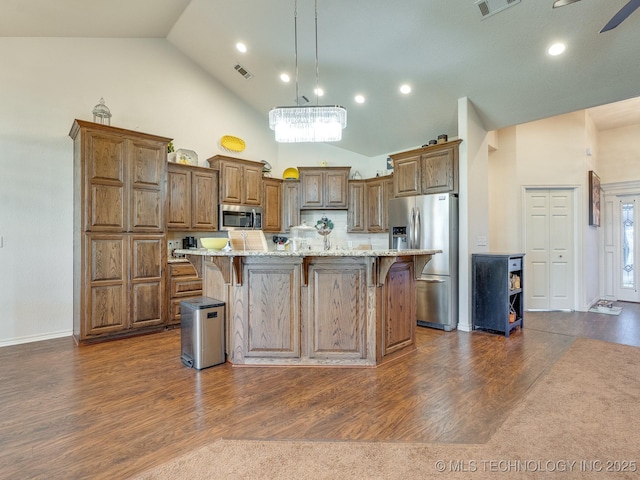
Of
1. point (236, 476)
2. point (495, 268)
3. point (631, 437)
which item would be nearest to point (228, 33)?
point (495, 268)

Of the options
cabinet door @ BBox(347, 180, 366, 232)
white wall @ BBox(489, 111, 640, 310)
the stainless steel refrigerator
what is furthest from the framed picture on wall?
cabinet door @ BBox(347, 180, 366, 232)

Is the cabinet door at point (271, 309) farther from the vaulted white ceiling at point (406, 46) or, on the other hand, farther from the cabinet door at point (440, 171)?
the vaulted white ceiling at point (406, 46)

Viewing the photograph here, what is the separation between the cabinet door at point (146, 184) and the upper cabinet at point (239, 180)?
39.9 inches

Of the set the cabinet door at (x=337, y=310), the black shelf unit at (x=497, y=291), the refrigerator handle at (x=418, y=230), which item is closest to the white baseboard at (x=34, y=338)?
the cabinet door at (x=337, y=310)

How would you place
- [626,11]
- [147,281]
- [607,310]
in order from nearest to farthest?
[626,11], [147,281], [607,310]

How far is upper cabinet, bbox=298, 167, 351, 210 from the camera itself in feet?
19.9

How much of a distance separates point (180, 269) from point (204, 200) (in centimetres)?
113

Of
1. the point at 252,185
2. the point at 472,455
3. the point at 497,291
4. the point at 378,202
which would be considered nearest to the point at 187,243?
the point at 252,185

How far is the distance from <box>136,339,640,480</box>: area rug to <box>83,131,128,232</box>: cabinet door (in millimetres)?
3053

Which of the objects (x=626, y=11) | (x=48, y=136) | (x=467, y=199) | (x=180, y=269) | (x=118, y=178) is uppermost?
(x=626, y=11)

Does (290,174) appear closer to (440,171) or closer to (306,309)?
(440,171)

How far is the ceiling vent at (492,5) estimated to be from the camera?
10.2ft

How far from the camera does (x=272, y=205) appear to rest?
600 centimetres

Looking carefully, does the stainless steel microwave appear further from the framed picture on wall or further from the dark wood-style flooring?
the framed picture on wall
